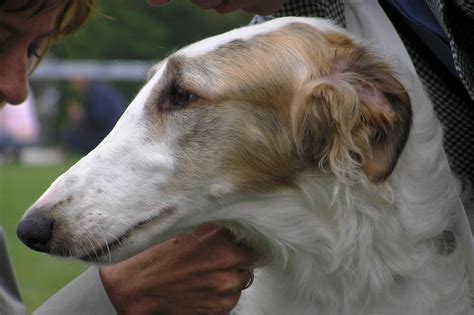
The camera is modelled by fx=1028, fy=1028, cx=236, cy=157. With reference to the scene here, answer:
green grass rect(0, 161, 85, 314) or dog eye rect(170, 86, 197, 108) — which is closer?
dog eye rect(170, 86, 197, 108)

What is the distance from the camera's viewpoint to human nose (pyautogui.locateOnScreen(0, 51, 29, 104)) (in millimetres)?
4035

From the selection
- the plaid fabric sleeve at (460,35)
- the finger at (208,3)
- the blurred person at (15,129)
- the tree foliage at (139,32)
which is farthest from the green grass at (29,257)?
the tree foliage at (139,32)

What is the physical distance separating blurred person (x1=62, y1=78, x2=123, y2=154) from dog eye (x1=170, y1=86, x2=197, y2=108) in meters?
17.4

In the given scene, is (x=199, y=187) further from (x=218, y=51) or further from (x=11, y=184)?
(x=11, y=184)

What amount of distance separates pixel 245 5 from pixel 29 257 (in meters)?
5.76

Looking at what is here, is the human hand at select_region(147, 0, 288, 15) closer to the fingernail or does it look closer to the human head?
the human head

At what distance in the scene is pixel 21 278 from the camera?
8.39m

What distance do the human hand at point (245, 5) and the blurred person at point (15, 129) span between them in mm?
18223

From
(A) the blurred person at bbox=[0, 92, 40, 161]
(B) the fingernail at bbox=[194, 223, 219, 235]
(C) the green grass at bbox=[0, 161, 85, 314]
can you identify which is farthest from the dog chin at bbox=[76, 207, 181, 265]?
(A) the blurred person at bbox=[0, 92, 40, 161]

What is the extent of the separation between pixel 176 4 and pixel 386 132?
3020 cm

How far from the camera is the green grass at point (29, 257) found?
7.71 metres

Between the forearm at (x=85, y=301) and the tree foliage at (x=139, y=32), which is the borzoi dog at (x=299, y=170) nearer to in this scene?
the forearm at (x=85, y=301)

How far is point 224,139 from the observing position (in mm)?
3607

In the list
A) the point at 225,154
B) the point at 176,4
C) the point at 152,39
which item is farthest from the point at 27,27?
the point at 176,4
